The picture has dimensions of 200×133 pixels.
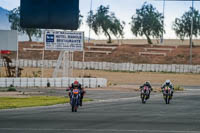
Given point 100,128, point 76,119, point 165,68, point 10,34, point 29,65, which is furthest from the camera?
point 29,65

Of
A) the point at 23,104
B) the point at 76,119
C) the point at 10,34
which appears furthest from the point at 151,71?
the point at 76,119

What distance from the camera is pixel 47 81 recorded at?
41.0 meters

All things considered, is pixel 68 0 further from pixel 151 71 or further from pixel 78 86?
pixel 151 71

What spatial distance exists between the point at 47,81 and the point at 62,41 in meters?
3.91

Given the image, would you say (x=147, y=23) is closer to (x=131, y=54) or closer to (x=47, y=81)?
(x=131, y=54)

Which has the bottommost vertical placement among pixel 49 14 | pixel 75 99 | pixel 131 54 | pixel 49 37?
pixel 75 99

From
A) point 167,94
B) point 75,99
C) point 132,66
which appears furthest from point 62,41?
point 132,66

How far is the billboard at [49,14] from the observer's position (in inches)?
1594

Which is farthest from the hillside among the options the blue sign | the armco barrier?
the blue sign

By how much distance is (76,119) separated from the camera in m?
17.9

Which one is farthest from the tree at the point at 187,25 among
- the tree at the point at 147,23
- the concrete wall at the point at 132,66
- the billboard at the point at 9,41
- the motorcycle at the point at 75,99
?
the motorcycle at the point at 75,99

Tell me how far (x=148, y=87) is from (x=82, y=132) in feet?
50.7

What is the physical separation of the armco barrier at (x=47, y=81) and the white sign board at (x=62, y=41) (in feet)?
10.0

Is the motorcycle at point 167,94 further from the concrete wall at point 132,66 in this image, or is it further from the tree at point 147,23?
the tree at point 147,23
